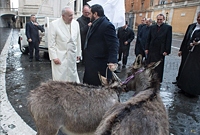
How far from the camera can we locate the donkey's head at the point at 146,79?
2.27 m

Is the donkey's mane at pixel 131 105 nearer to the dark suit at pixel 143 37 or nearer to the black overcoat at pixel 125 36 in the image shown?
the dark suit at pixel 143 37

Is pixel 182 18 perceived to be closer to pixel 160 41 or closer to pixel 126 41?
pixel 126 41

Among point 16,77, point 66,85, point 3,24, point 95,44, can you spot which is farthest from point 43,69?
point 3,24

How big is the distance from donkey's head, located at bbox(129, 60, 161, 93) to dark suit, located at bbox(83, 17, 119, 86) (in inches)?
19.7

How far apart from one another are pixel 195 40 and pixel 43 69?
567cm

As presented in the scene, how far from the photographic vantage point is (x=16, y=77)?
5.52 meters

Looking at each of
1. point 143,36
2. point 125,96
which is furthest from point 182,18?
point 125,96

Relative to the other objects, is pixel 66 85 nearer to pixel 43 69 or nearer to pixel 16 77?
pixel 16 77

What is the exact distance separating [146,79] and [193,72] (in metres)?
2.83

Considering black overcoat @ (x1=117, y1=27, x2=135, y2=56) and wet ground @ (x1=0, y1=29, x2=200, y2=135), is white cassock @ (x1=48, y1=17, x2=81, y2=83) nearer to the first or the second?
wet ground @ (x1=0, y1=29, x2=200, y2=135)

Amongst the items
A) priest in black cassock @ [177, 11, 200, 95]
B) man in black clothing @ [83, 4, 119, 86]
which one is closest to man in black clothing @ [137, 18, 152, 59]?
priest in black cassock @ [177, 11, 200, 95]

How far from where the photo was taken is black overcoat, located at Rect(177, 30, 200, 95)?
4363mm

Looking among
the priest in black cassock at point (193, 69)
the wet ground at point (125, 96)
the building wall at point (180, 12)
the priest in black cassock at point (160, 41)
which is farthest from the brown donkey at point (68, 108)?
the building wall at point (180, 12)

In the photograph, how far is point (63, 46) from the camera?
3428mm
